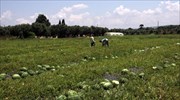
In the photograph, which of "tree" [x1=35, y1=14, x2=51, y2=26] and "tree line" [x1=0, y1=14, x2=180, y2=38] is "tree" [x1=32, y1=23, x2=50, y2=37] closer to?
"tree line" [x1=0, y1=14, x2=180, y2=38]

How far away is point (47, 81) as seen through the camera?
11898mm

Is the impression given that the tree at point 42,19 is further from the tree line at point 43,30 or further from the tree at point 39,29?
the tree at point 39,29

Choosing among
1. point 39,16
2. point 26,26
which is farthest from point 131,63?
point 39,16

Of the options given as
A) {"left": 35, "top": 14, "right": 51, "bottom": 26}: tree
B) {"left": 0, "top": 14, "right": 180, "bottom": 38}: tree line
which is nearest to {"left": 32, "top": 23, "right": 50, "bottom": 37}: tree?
{"left": 0, "top": 14, "right": 180, "bottom": 38}: tree line

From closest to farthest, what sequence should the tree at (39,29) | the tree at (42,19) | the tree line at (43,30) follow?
the tree line at (43,30) → the tree at (39,29) → the tree at (42,19)

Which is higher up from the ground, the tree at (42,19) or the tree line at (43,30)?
the tree at (42,19)

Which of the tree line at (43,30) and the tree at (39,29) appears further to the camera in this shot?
the tree at (39,29)

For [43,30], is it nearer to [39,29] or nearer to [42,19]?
[39,29]

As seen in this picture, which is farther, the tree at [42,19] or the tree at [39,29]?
the tree at [42,19]

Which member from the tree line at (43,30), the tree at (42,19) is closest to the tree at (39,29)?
the tree line at (43,30)

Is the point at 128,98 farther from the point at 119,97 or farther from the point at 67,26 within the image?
the point at 67,26

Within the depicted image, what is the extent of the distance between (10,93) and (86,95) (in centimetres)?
240

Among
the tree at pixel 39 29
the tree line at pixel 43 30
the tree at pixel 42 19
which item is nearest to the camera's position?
the tree line at pixel 43 30

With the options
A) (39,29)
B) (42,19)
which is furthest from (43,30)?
(42,19)
